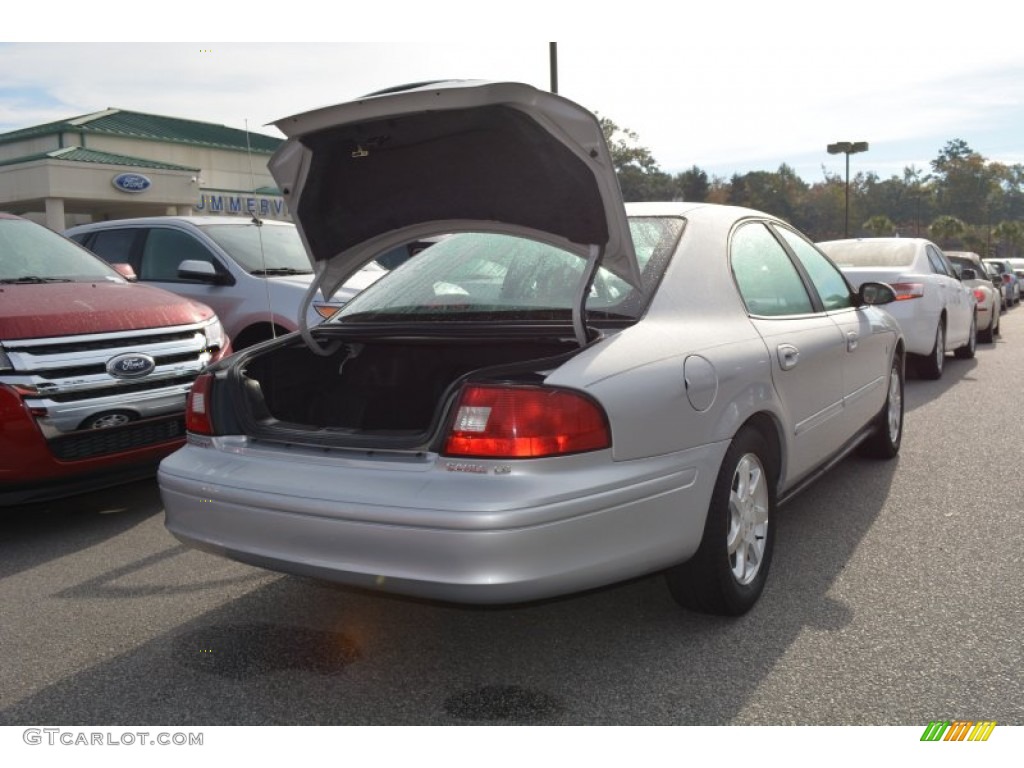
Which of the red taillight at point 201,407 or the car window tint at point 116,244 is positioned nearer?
the red taillight at point 201,407

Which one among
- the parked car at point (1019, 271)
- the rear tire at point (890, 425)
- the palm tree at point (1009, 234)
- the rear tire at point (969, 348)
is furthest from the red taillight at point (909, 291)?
the palm tree at point (1009, 234)

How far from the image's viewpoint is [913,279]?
9180 millimetres

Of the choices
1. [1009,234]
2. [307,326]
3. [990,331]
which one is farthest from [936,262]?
[1009,234]

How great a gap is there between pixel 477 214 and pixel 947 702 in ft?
7.43

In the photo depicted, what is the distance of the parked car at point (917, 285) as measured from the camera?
9.12 meters

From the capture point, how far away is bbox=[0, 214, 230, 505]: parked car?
180 inches

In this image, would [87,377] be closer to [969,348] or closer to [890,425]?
[890,425]

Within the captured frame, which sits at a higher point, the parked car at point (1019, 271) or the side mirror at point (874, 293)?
the side mirror at point (874, 293)

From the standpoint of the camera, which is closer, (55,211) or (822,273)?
(822,273)

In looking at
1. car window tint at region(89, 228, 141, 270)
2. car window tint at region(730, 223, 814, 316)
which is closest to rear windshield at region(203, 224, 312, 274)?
car window tint at region(89, 228, 141, 270)

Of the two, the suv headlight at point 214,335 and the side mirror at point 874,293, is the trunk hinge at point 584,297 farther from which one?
the suv headlight at point 214,335

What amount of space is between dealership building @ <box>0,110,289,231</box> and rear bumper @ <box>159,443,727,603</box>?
2158 centimetres

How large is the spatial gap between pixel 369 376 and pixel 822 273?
244 cm

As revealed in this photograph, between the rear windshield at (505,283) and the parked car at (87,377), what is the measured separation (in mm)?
1595
